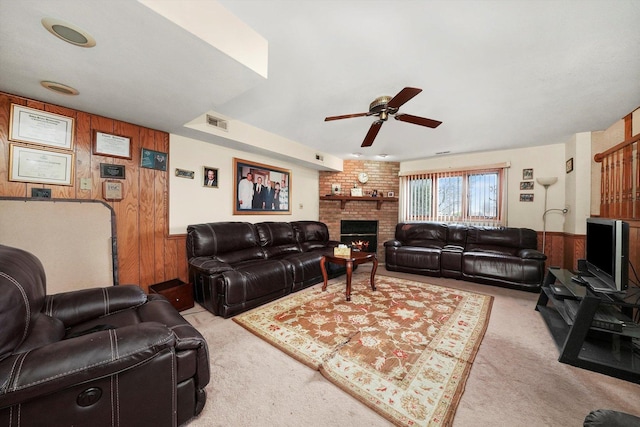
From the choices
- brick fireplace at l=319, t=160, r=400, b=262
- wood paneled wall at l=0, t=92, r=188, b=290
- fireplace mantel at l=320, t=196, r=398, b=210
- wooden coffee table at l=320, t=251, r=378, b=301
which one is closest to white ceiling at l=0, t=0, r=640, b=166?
wood paneled wall at l=0, t=92, r=188, b=290

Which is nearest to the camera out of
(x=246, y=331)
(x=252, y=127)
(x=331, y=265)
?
(x=246, y=331)

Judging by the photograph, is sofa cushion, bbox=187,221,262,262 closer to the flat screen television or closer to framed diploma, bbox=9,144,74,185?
framed diploma, bbox=9,144,74,185

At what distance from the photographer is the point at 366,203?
18.2 ft

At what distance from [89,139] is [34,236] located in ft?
3.41

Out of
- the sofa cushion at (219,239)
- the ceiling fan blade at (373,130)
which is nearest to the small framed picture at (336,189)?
the sofa cushion at (219,239)

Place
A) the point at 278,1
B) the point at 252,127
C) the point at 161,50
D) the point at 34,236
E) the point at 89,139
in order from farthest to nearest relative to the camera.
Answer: the point at 252,127 < the point at 89,139 < the point at 34,236 < the point at 161,50 < the point at 278,1

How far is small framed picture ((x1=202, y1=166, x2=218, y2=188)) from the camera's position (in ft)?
11.2


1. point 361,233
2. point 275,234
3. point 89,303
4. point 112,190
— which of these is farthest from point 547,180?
point 112,190

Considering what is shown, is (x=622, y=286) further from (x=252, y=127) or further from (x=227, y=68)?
(x=252, y=127)

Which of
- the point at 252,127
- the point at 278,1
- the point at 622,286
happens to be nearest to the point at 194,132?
the point at 252,127

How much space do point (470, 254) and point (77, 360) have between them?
460cm

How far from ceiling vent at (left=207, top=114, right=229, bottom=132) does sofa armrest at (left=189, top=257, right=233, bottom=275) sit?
1.71m

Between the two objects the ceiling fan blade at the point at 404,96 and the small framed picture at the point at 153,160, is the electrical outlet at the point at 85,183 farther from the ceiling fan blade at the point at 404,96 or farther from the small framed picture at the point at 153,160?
the ceiling fan blade at the point at 404,96

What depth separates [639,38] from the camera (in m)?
1.62
